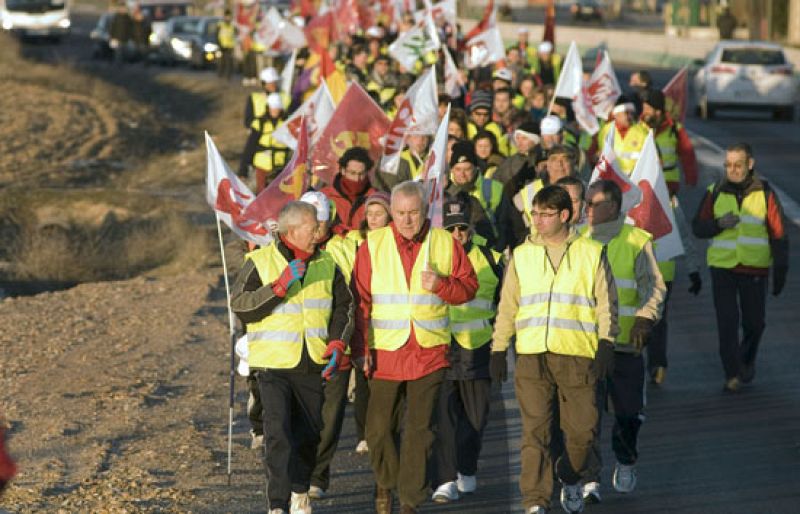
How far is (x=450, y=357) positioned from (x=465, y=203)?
164cm

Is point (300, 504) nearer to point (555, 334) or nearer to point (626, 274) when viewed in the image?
point (555, 334)

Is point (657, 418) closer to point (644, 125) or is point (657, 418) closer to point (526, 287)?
point (526, 287)

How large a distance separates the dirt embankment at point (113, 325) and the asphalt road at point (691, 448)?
0.44m

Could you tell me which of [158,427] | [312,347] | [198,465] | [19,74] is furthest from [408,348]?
[19,74]

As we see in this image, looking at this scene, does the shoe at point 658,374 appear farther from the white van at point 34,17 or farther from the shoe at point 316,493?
the white van at point 34,17

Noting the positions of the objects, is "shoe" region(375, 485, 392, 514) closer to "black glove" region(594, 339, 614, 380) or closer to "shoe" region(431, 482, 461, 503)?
"shoe" region(431, 482, 461, 503)

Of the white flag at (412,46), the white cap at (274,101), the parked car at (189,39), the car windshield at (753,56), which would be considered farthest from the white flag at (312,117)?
the parked car at (189,39)

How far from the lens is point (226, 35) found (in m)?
47.3

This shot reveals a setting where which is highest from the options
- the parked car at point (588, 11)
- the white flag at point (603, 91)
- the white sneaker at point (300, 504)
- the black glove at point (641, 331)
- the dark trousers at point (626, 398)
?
the black glove at point (641, 331)

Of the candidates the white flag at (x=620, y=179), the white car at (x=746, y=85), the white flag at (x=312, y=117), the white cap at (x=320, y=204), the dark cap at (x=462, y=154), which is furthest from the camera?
the white car at (x=746, y=85)

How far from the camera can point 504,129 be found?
695 inches

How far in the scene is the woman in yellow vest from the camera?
923 centimetres

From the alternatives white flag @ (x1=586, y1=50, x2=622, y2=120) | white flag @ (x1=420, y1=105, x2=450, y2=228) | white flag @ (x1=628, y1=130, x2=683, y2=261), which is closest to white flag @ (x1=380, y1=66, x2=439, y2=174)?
white flag @ (x1=628, y1=130, x2=683, y2=261)

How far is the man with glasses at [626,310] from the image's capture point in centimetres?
1000
